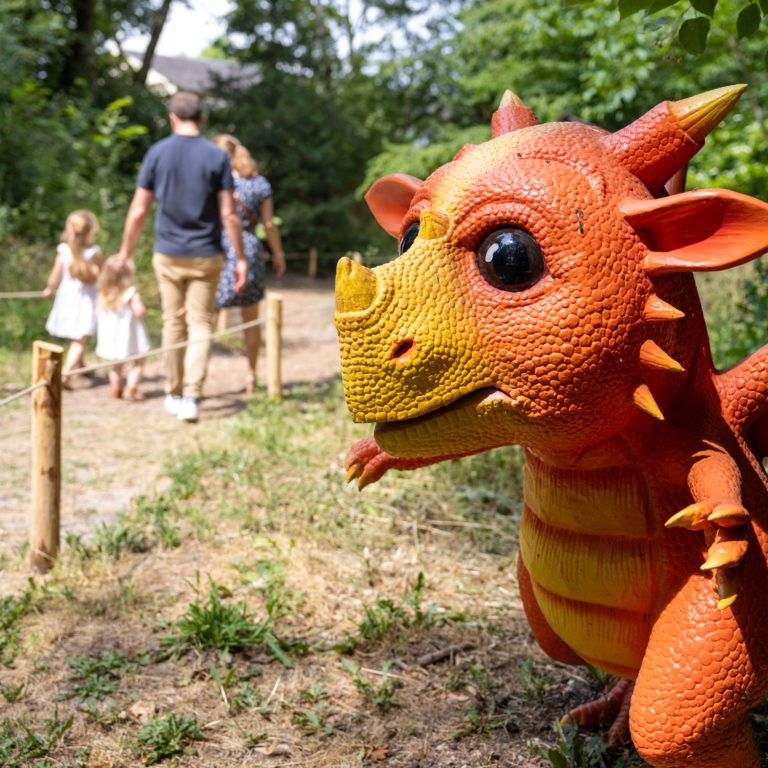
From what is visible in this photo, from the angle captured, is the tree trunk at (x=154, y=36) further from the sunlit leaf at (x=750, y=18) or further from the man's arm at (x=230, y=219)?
the sunlit leaf at (x=750, y=18)

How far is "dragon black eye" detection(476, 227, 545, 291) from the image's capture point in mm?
1547

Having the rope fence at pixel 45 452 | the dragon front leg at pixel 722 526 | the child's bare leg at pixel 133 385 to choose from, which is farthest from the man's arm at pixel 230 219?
the dragon front leg at pixel 722 526

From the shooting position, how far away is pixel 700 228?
1536 mm

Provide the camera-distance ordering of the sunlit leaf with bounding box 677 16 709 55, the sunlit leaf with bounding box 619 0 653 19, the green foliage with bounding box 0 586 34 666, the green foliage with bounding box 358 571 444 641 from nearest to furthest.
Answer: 1. the sunlit leaf with bounding box 619 0 653 19
2. the sunlit leaf with bounding box 677 16 709 55
3. the green foliage with bounding box 0 586 34 666
4. the green foliage with bounding box 358 571 444 641

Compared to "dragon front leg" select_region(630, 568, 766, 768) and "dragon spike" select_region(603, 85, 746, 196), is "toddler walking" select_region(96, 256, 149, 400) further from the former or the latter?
"dragon front leg" select_region(630, 568, 766, 768)

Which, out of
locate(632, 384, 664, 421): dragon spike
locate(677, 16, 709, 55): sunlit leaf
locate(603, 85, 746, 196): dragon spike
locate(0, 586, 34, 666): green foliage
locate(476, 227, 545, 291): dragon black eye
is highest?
locate(677, 16, 709, 55): sunlit leaf

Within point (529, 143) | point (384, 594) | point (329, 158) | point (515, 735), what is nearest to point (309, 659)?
point (384, 594)

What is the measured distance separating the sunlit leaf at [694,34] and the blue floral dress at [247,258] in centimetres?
446

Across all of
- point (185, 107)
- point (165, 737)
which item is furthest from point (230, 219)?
point (165, 737)

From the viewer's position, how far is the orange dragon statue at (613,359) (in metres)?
1.51

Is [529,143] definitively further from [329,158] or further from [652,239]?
[329,158]

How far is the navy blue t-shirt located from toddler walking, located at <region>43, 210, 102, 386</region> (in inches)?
57.1

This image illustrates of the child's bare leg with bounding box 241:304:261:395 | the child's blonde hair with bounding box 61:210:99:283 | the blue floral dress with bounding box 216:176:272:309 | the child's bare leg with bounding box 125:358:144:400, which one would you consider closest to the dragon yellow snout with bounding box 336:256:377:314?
the blue floral dress with bounding box 216:176:272:309

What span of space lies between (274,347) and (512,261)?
4.98 m
